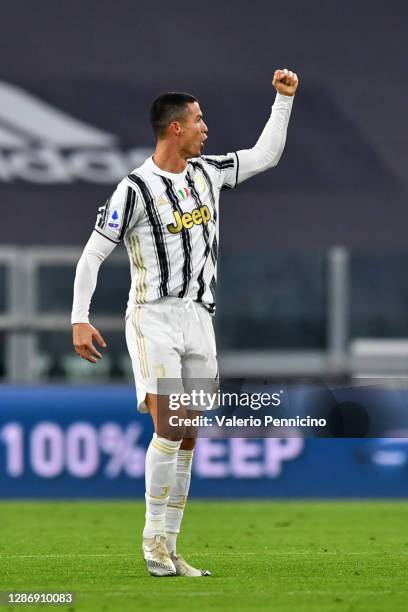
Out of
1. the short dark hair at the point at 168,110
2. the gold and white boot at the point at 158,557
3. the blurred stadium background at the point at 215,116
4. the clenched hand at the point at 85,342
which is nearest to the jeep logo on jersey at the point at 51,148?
the blurred stadium background at the point at 215,116

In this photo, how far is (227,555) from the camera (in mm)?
7961

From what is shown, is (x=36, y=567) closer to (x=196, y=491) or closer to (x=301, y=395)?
(x=301, y=395)

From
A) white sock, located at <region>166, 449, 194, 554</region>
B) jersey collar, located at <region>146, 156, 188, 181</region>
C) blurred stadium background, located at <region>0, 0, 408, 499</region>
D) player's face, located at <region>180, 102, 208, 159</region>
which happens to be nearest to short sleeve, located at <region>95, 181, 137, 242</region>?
jersey collar, located at <region>146, 156, 188, 181</region>

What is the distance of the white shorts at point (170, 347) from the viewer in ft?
22.4

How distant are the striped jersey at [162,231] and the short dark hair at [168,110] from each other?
16 cm

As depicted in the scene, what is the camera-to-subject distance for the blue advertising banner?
39.1 ft

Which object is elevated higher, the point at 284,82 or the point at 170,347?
the point at 284,82

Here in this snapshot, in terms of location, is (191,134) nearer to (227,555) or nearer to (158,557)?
(158,557)

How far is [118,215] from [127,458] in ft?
17.6

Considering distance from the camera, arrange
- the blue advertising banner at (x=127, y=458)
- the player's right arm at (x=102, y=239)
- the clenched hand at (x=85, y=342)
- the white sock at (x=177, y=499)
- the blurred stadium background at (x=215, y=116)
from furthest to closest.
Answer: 1. the blurred stadium background at (x=215, y=116)
2. the blue advertising banner at (x=127, y=458)
3. the white sock at (x=177, y=499)
4. the player's right arm at (x=102, y=239)
5. the clenched hand at (x=85, y=342)

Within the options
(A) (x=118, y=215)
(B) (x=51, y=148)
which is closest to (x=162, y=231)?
(A) (x=118, y=215)

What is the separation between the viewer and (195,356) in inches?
274

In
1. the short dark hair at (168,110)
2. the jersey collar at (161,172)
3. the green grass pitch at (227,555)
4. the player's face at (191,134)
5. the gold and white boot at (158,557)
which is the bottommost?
the green grass pitch at (227,555)

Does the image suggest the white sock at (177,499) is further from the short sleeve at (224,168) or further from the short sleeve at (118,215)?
the short sleeve at (224,168)
